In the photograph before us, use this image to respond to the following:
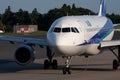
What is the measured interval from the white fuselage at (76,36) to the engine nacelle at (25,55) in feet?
8.25

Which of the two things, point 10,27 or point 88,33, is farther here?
point 10,27

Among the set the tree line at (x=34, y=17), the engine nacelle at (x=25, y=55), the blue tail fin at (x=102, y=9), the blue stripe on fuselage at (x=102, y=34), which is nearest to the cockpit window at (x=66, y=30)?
the blue stripe on fuselage at (x=102, y=34)

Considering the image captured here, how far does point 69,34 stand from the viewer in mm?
24359

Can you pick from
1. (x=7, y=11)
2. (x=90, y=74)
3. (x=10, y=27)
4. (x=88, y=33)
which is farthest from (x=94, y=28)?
(x=7, y=11)

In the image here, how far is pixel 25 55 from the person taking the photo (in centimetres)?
2741

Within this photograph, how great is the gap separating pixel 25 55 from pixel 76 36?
395 cm

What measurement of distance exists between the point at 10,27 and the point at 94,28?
4583 inches

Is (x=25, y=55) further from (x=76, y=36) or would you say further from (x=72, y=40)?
(x=72, y=40)

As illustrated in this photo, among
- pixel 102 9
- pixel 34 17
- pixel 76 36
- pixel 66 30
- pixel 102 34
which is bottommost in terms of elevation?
pixel 34 17

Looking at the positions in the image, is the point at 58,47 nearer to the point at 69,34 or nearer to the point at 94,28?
the point at 69,34

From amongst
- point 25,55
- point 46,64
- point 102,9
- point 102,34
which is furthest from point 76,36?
point 102,9

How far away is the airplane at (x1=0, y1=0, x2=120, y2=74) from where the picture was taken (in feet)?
78.8

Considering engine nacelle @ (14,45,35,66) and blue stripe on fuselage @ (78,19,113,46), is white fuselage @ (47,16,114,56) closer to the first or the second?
blue stripe on fuselage @ (78,19,113,46)

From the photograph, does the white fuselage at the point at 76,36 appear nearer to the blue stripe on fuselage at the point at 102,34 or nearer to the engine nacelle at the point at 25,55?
the blue stripe on fuselage at the point at 102,34
